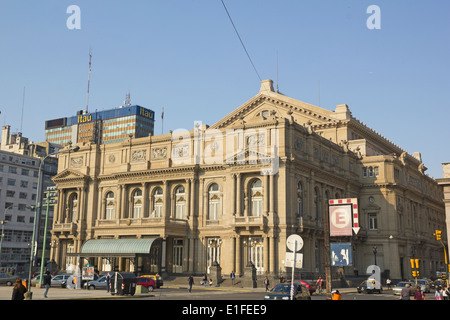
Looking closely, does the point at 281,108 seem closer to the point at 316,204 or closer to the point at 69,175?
the point at 316,204

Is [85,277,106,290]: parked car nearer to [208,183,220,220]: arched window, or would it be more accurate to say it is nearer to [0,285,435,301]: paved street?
[0,285,435,301]: paved street

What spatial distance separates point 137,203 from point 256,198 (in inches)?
703

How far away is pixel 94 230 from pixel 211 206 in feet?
57.2

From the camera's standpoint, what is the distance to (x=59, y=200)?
73250mm

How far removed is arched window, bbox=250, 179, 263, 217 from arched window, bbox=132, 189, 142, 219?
16675mm

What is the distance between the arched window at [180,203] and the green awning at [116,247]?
6129mm

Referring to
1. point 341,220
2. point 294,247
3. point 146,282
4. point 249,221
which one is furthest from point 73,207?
point 294,247

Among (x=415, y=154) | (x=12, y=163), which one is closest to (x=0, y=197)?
(x=12, y=163)

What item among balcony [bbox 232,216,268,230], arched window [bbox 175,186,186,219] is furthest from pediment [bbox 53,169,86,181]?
balcony [bbox 232,216,268,230]

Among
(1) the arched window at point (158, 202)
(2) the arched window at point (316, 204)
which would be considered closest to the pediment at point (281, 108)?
(2) the arched window at point (316, 204)

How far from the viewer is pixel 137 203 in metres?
67.6

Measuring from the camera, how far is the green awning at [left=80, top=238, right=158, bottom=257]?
194ft
